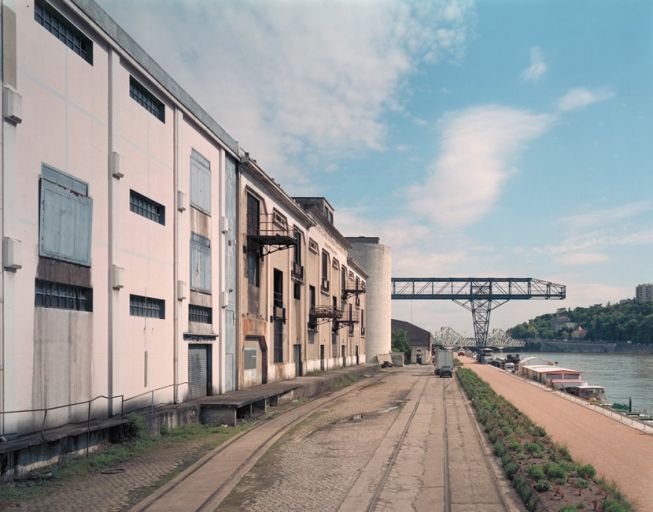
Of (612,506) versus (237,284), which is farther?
(237,284)

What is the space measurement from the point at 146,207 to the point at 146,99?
4.23 m

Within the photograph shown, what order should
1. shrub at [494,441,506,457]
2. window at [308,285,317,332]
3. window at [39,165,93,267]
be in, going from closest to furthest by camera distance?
window at [39,165,93,267]
shrub at [494,441,506,457]
window at [308,285,317,332]

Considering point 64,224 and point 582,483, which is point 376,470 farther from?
point 64,224

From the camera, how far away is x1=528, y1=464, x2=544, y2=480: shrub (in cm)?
1727

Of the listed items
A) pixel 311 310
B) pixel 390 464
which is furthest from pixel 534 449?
pixel 311 310

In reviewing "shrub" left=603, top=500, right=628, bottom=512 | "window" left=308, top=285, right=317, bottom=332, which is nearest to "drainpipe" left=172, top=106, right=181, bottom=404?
"shrub" left=603, top=500, right=628, bottom=512

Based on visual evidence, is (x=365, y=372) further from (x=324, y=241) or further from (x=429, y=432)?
(x=429, y=432)

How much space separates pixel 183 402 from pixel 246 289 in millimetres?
10102

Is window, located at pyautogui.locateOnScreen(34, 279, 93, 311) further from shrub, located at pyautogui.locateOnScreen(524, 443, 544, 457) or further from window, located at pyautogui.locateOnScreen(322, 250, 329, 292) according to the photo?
window, located at pyautogui.locateOnScreen(322, 250, 329, 292)

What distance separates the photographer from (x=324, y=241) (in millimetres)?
62688

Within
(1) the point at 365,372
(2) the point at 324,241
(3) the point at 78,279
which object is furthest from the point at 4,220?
(1) the point at 365,372

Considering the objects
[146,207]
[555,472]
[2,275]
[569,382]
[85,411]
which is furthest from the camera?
[569,382]

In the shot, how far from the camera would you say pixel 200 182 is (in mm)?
30438

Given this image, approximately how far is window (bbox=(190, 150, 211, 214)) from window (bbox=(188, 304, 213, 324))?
4600 mm
